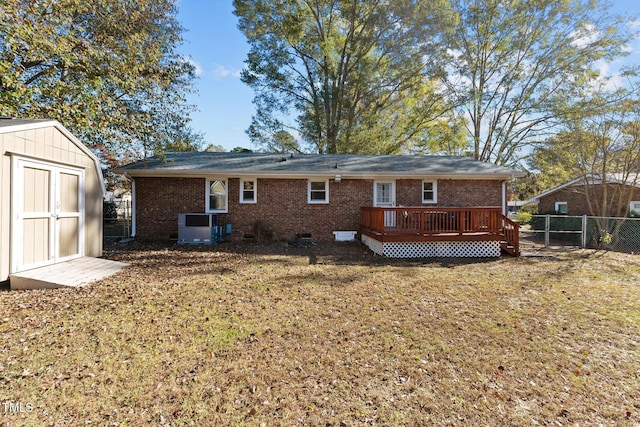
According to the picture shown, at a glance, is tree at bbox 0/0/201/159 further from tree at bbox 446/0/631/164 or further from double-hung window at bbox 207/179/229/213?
tree at bbox 446/0/631/164

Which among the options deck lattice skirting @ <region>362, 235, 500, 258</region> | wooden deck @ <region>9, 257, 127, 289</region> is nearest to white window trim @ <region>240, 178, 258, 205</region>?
wooden deck @ <region>9, 257, 127, 289</region>

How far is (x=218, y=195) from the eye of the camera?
1154 centimetres

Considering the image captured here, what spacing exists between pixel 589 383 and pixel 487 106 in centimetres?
2300

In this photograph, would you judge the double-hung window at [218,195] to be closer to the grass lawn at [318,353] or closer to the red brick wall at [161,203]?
the red brick wall at [161,203]

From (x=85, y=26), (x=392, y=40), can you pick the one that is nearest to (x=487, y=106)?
(x=392, y=40)

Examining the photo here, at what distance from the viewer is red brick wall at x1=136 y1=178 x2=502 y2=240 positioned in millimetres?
11211

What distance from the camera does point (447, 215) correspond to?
9.56 metres

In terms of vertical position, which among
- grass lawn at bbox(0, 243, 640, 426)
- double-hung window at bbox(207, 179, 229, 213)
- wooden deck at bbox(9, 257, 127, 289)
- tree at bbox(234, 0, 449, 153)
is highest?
tree at bbox(234, 0, 449, 153)

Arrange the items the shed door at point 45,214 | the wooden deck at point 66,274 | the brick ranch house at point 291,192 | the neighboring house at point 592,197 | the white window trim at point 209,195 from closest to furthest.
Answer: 1. the wooden deck at point 66,274
2. the shed door at point 45,214
3. the brick ranch house at point 291,192
4. the white window trim at point 209,195
5. the neighboring house at point 592,197

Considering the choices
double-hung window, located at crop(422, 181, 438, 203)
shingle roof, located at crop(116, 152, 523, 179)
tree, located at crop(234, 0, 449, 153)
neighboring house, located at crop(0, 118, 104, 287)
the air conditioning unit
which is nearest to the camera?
neighboring house, located at crop(0, 118, 104, 287)

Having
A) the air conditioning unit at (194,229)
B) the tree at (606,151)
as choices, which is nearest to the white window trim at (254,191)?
the air conditioning unit at (194,229)

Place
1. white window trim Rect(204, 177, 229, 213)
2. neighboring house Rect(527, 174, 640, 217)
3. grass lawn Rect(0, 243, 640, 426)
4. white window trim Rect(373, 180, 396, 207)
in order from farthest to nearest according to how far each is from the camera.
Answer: neighboring house Rect(527, 174, 640, 217), white window trim Rect(373, 180, 396, 207), white window trim Rect(204, 177, 229, 213), grass lawn Rect(0, 243, 640, 426)

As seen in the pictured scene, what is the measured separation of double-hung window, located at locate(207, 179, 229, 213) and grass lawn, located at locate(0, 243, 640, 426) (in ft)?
17.1

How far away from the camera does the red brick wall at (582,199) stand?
42.8 feet
